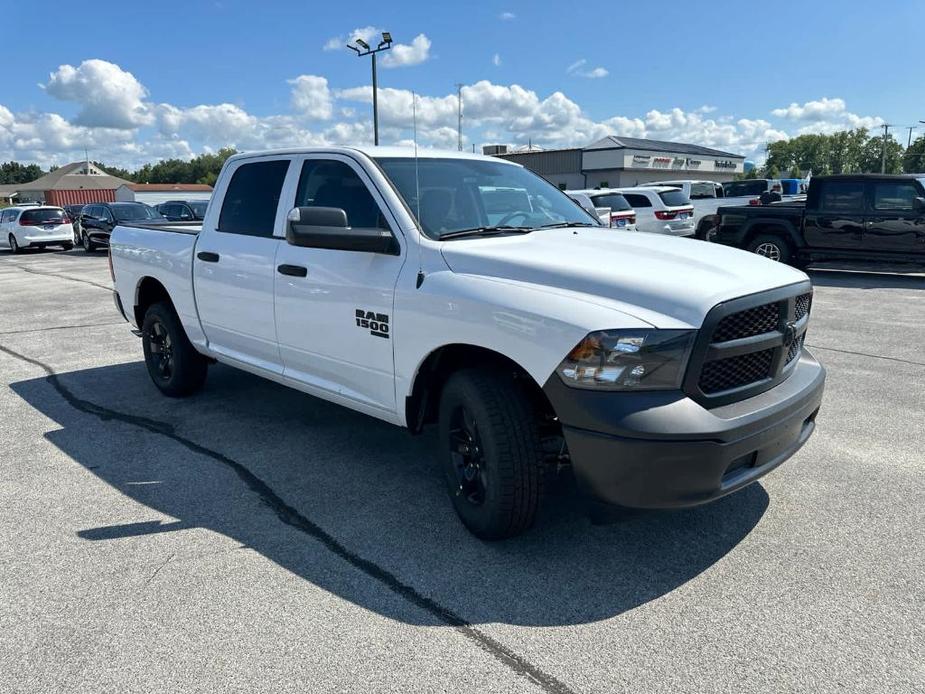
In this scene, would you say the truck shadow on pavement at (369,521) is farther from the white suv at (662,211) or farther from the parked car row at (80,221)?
the parked car row at (80,221)

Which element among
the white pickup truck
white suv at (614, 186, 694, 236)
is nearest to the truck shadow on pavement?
the white pickup truck

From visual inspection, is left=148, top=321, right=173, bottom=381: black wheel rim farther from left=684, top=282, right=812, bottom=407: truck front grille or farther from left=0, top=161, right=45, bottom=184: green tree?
left=0, top=161, right=45, bottom=184: green tree

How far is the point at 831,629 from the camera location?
282cm

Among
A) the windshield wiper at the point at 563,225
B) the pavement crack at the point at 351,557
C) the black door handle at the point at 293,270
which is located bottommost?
the pavement crack at the point at 351,557

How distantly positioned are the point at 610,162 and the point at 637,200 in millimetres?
38347

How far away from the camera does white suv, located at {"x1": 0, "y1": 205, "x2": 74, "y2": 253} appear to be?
2538cm

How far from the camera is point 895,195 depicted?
12.8 metres

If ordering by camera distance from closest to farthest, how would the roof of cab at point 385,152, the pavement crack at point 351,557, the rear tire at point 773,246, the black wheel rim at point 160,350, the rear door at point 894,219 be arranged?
the pavement crack at point 351,557, the roof of cab at point 385,152, the black wheel rim at point 160,350, the rear door at point 894,219, the rear tire at point 773,246

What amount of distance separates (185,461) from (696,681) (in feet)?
11.1

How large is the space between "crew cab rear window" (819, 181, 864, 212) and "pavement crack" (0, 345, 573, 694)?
12282 mm

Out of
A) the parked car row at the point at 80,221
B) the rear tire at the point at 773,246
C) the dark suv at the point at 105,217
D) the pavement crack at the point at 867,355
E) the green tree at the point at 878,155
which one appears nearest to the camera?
the pavement crack at the point at 867,355

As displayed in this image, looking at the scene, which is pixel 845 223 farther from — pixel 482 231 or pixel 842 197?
pixel 482 231

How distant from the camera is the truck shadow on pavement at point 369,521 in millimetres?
3145

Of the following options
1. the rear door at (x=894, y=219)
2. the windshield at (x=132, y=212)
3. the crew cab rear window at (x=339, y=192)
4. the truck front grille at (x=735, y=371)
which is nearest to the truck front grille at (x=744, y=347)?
the truck front grille at (x=735, y=371)
